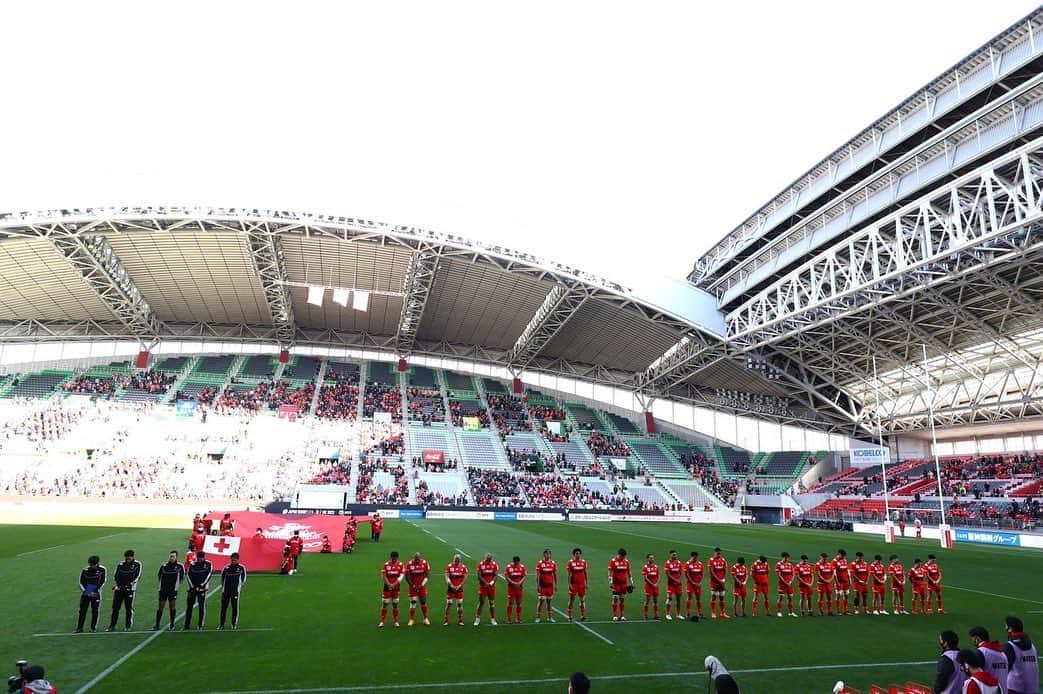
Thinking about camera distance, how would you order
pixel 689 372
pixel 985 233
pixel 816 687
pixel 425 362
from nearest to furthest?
pixel 816 687
pixel 985 233
pixel 689 372
pixel 425 362

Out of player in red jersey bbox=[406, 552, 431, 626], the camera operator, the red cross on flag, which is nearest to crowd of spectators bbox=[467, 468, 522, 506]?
the red cross on flag

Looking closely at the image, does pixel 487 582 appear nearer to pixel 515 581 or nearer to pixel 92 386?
pixel 515 581

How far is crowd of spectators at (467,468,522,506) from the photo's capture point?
4950cm

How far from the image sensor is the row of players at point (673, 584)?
1218 cm

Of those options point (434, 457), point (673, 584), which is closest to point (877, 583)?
point (673, 584)

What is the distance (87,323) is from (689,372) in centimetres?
5166

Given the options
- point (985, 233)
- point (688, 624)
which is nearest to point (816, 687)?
point (688, 624)

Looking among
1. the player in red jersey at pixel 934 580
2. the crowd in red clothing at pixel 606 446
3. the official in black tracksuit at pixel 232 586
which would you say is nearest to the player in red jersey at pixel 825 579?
the player in red jersey at pixel 934 580

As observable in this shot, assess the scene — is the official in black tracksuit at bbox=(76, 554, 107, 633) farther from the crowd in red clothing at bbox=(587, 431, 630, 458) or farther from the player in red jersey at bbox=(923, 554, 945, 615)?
the crowd in red clothing at bbox=(587, 431, 630, 458)

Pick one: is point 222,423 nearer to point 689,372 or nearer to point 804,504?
point 689,372

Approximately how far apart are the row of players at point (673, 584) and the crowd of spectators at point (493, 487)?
35.0 m

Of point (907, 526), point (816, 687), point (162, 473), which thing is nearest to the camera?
point (816, 687)

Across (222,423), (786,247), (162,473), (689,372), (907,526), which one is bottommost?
(907,526)

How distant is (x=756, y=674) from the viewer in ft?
30.7
